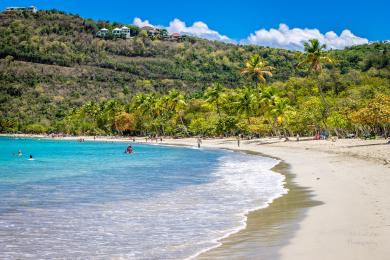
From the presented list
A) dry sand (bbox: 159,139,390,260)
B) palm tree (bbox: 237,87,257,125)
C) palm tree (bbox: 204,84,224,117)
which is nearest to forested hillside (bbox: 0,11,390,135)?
palm tree (bbox: 237,87,257,125)

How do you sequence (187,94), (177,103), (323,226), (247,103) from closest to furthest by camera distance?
(323,226) → (247,103) → (177,103) → (187,94)

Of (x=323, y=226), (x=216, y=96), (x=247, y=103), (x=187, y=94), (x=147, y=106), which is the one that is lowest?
(x=323, y=226)

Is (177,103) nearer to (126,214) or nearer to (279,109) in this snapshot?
(279,109)

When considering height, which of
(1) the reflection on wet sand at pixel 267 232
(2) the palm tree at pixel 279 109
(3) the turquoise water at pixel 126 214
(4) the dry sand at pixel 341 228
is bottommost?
(3) the turquoise water at pixel 126 214

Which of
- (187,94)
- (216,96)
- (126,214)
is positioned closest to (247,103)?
(216,96)

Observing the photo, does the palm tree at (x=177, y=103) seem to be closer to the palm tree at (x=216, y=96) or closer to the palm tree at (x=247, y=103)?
the palm tree at (x=216, y=96)

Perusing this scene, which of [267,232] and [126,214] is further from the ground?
[267,232]

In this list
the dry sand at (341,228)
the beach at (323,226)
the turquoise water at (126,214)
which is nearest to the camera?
the dry sand at (341,228)

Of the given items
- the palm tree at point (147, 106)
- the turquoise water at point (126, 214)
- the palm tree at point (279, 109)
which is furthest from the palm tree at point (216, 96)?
the turquoise water at point (126, 214)

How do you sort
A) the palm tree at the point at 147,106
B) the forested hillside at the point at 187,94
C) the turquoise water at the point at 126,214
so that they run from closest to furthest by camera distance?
the turquoise water at the point at 126,214 → the forested hillside at the point at 187,94 → the palm tree at the point at 147,106

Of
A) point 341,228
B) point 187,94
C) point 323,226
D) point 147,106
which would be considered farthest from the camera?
point 187,94

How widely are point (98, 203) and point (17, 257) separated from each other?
813cm

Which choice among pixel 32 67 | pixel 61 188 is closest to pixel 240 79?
pixel 32 67

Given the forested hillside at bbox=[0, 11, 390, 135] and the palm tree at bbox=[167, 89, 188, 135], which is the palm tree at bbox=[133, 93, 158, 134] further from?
the palm tree at bbox=[167, 89, 188, 135]
